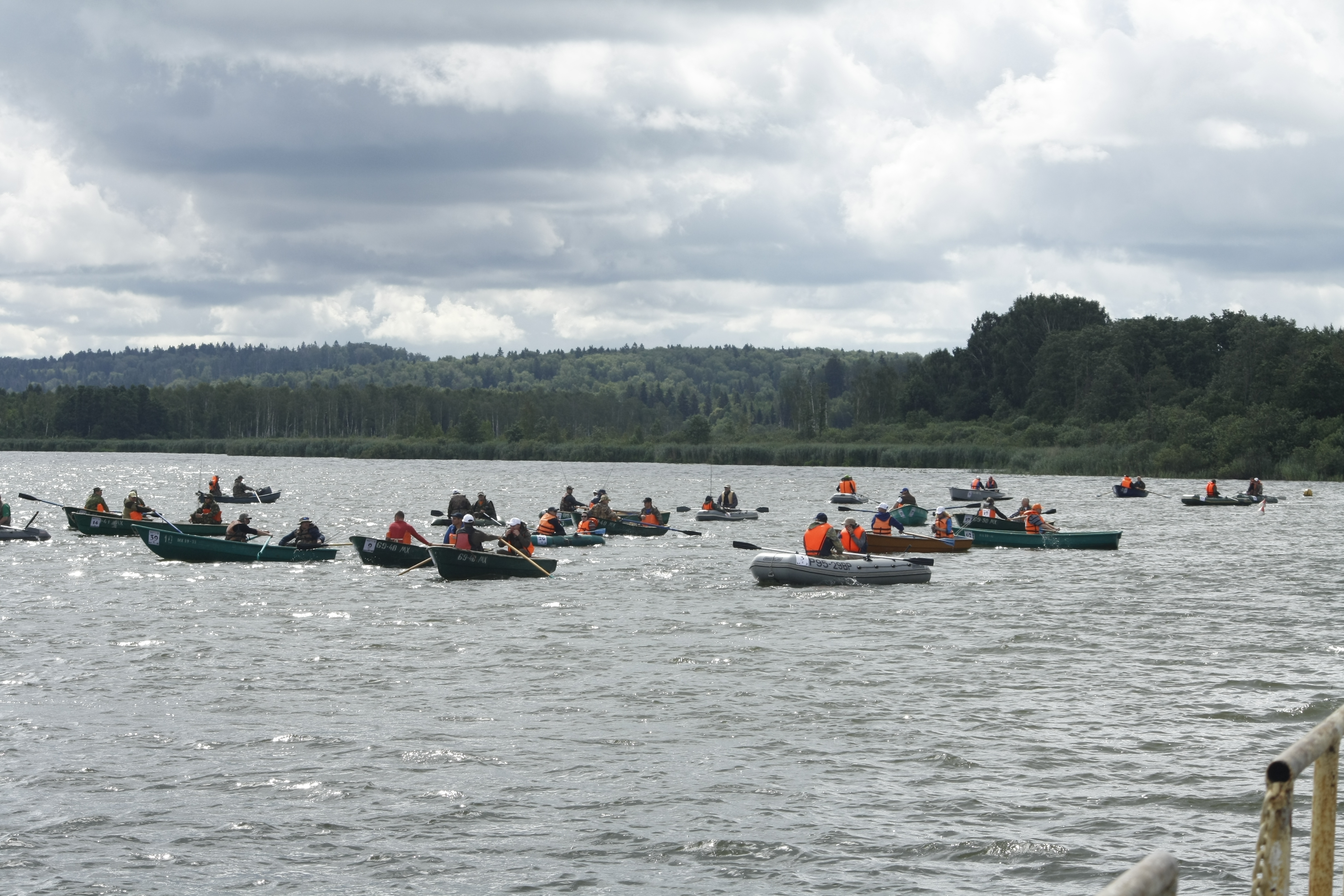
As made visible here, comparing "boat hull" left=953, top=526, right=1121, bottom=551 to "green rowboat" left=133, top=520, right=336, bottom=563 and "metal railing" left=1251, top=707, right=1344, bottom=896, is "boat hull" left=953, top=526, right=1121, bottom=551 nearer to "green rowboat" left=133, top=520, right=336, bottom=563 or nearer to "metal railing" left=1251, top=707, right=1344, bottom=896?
"green rowboat" left=133, top=520, right=336, bottom=563

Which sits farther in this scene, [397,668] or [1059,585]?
[1059,585]

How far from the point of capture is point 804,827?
40.2 feet

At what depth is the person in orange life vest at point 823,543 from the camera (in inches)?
1241

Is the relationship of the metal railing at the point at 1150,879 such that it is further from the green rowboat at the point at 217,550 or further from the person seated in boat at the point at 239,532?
the person seated in boat at the point at 239,532

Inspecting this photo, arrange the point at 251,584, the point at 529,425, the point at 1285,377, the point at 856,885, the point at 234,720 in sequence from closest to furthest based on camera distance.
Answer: the point at 856,885, the point at 234,720, the point at 251,584, the point at 1285,377, the point at 529,425

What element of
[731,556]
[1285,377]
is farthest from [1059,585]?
[1285,377]

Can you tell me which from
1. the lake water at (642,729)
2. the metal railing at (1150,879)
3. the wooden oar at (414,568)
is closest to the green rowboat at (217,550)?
the lake water at (642,729)

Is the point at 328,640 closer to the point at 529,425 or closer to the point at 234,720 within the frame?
the point at 234,720

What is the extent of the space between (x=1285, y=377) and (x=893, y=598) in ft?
289

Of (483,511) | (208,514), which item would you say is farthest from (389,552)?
(208,514)

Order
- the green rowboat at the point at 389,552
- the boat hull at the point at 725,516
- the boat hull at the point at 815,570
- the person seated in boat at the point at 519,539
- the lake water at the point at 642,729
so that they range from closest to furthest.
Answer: the lake water at the point at 642,729 → the boat hull at the point at 815,570 → the person seated in boat at the point at 519,539 → the green rowboat at the point at 389,552 → the boat hull at the point at 725,516

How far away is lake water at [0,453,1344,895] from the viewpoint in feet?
37.4

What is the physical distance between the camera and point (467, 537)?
31.8 metres

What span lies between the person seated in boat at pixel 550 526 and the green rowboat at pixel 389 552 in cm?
680
